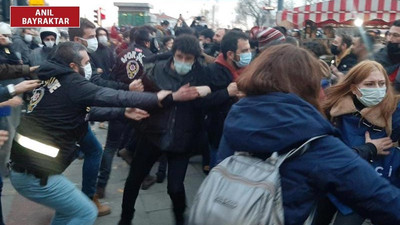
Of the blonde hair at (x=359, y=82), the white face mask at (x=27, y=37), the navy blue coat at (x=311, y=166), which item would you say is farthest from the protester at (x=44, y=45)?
the navy blue coat at (x=311, y=166)

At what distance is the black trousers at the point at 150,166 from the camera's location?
140 inches

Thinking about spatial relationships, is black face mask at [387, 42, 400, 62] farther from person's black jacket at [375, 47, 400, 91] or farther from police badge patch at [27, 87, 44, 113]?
police badge patch at [27, 87, 44, 113]

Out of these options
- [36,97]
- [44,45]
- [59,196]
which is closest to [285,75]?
[59,196]

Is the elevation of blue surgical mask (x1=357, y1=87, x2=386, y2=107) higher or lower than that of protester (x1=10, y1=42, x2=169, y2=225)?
higher

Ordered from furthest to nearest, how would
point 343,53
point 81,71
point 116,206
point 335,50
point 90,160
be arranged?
1. point 335,50
2. point 343,53
3. point 116,206
4. point 90,160
5. point 81,71

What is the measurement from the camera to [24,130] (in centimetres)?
297

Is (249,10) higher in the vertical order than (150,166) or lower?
higher

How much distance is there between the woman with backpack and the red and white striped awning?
433 inches

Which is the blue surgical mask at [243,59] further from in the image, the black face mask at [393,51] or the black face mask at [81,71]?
the black face mask at [393,51]

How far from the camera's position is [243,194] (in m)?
1.55

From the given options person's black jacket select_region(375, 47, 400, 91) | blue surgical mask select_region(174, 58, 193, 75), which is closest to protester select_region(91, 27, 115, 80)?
blue surgical mask select_region(174, 58, 193, 75)

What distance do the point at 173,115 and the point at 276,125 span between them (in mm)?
1952

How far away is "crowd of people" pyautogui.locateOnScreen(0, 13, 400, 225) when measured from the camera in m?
1.59

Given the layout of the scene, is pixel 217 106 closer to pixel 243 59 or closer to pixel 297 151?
pixel 243 59
